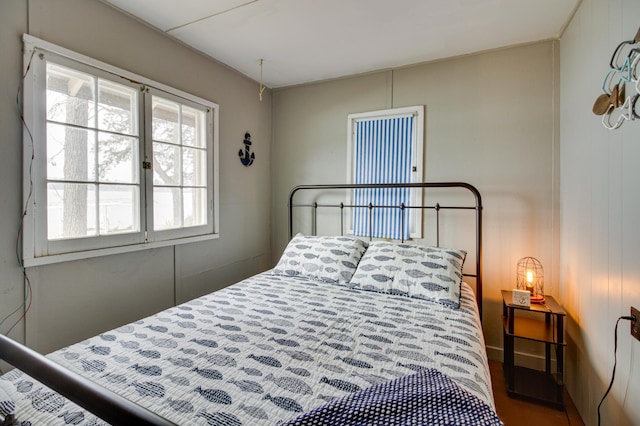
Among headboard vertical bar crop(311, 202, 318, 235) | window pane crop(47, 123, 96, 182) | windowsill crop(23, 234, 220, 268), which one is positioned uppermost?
window pane crop(47, 123, 96, 182)

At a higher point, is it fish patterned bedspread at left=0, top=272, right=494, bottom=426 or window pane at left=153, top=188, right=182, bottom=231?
window pane at left=153, top=188, right=182, bottom=231

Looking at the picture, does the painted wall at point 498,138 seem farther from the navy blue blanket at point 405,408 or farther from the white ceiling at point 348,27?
the navy blue blanket at point 405,408

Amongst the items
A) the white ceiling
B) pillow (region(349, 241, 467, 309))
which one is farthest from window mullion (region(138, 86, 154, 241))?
pillow (region(349, 241, 467, 309))

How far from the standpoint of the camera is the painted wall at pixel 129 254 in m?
1.46

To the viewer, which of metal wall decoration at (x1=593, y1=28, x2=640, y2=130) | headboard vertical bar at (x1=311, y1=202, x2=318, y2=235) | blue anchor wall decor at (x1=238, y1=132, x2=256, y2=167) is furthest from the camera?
headboard vertical bar at (x1=311, y1=202, x2=318, y2=235)

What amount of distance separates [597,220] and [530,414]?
3.97ft

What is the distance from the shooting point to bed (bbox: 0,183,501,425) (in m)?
0.82

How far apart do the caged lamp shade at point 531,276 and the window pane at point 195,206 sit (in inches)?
99.4

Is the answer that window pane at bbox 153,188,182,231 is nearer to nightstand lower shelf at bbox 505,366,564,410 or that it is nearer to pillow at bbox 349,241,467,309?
pillow at bbox 349,241,467,309

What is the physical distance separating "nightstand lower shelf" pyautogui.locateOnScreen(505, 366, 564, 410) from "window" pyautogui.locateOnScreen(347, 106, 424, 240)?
4.01ft

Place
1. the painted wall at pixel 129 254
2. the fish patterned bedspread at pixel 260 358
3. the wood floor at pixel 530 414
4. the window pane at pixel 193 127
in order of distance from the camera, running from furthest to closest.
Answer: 1. the window pane at pixel 193 127
2. the wood floor at pixel 530 414
3. the painted wall at pixel 129 254
4. the fish patterned bedspread at pixel 260 358

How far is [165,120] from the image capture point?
7.20ft

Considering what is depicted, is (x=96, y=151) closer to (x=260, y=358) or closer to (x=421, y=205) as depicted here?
(x=260, y=358)

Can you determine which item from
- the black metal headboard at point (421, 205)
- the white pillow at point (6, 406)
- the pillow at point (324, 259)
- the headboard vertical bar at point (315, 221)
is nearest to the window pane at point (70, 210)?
the white pillow at point (6, 406)
